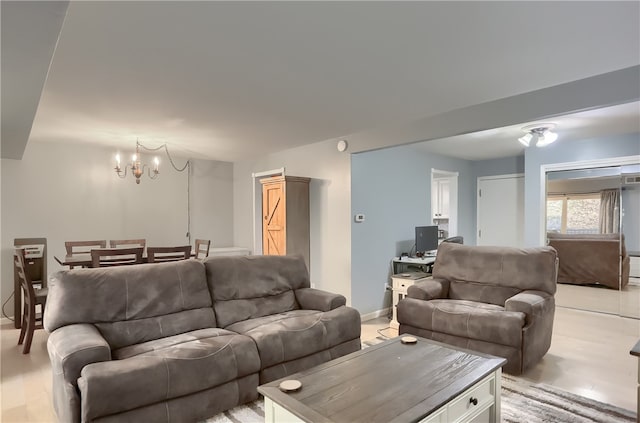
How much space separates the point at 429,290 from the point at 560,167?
325 cm

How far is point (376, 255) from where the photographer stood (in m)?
4.84

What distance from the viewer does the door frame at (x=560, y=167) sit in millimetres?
4773

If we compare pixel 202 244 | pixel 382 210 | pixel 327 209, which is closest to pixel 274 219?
pixel 327 209

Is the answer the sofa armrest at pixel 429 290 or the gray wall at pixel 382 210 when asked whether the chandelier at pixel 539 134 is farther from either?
the sofa armrest at pixel 429 290

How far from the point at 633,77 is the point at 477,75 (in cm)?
104

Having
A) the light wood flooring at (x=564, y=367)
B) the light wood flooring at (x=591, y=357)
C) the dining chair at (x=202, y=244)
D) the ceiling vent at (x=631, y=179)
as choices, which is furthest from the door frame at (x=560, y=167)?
the dining chair at (x=202, y=244)

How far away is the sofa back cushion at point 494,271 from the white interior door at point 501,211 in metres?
3.06

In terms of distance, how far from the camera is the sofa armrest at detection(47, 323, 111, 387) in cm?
192

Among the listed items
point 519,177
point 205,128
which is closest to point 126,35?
point 205,128

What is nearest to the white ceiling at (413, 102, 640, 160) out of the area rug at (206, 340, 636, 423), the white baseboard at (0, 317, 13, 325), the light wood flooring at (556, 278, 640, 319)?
the light wood flooring at (556, 278, 640, 319)

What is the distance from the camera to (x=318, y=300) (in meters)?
3.29

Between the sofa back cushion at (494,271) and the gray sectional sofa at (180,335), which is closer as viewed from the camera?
the gray sectional sofa at (180,335)

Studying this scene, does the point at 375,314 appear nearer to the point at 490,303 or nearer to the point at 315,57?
the point at 490,303

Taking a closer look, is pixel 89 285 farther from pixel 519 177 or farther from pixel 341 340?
pixel 519 177
